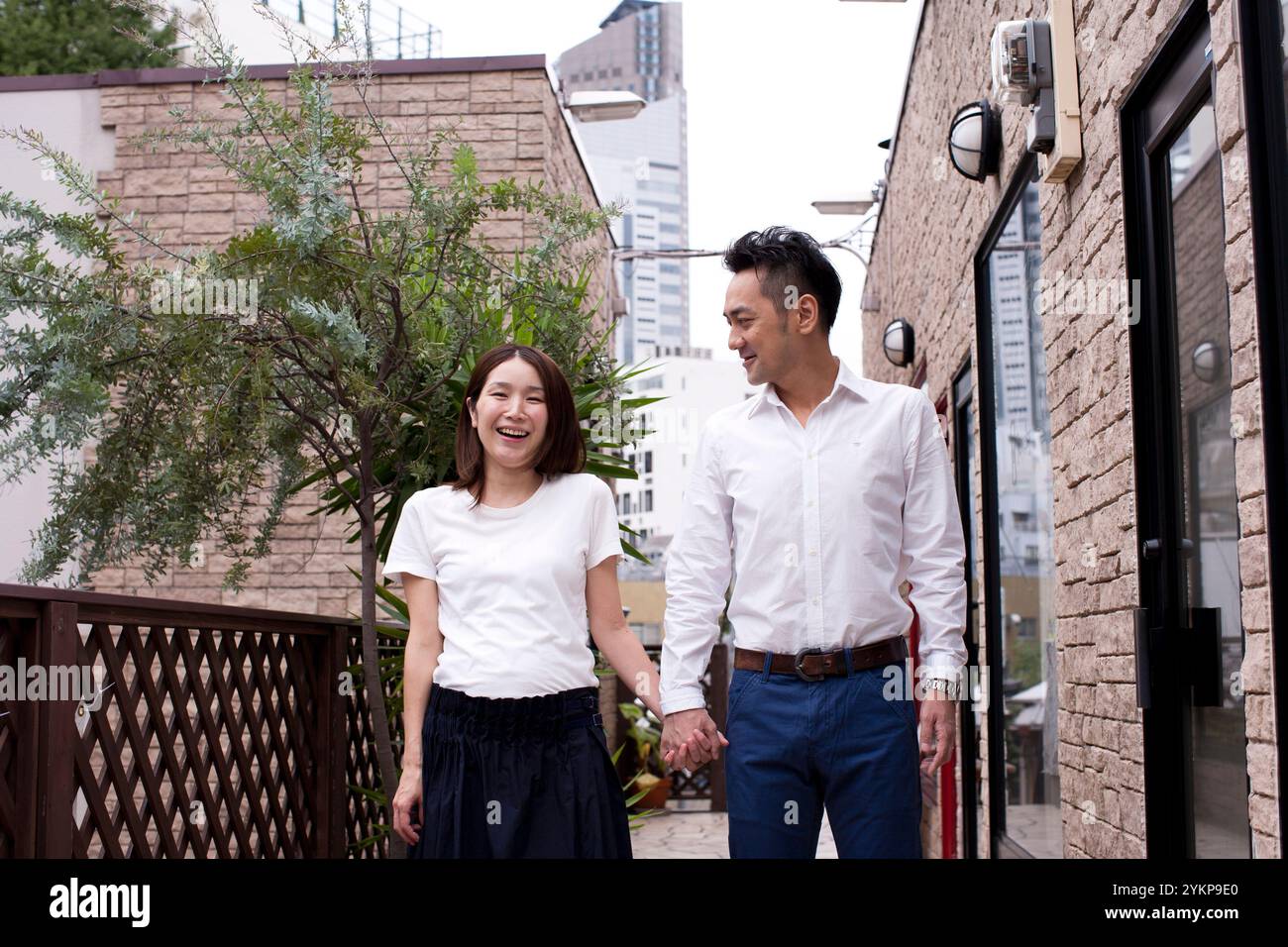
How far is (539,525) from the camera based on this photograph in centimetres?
242

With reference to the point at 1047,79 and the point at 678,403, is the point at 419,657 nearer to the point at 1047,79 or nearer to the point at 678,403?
the point at 1047,79

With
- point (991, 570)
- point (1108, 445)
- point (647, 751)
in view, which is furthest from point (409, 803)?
point (647, 751)

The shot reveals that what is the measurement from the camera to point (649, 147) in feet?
171

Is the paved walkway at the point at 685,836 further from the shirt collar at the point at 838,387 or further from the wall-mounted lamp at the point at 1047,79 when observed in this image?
the shirt collar at the point at 838,387

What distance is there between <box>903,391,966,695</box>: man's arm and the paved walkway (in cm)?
420

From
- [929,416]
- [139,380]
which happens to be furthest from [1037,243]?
[139,380]

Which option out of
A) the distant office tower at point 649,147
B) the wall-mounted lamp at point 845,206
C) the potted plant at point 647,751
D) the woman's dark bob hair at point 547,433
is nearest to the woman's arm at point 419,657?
the woman's dark bob hair at point 547,433

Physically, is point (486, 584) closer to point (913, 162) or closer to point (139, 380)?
point (139, 380)

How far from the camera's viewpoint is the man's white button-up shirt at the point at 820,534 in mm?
2273

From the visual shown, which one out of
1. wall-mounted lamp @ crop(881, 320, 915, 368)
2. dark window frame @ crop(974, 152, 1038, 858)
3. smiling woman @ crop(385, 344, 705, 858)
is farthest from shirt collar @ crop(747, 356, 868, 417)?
wall-mounted lamp @ crop(881, 320, 915, 368)

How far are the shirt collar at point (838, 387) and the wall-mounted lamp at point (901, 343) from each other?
16.2 ft

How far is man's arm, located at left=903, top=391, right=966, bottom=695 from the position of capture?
7.42ft

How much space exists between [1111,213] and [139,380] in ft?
8.40
